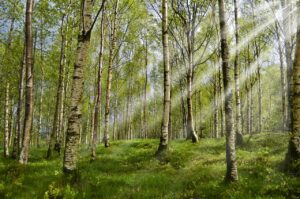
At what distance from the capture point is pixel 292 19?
22.5 metres

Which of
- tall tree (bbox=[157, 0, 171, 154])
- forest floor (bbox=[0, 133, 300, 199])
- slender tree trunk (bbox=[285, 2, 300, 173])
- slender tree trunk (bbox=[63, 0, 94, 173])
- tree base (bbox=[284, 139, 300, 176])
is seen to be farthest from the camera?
tall tree (bbox=[157, 0, 171, 154])

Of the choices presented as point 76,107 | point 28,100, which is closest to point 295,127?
point 76,107

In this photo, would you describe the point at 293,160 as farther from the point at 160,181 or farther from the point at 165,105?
the point at 165,105

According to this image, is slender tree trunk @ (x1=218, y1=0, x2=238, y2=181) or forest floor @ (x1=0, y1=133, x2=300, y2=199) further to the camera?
slender tree trunk @ (x1=218, y1=0, x2=238, y2=181)

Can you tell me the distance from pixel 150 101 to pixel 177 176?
5696 centimetres

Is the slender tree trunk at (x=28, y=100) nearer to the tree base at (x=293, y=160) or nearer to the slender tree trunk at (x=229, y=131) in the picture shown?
the slender tree trunk at (x=229, y=131)

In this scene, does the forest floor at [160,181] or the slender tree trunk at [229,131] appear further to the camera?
the slender tree trunk at [229,131]

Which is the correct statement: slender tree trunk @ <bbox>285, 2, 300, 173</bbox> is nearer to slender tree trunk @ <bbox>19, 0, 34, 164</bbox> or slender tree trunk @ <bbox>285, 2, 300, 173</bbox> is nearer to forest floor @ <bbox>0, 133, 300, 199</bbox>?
forest floor @ <bbox>0, 133, 300, 199</bbox>

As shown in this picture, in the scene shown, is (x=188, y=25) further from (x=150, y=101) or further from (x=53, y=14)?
(x=150, y=101)

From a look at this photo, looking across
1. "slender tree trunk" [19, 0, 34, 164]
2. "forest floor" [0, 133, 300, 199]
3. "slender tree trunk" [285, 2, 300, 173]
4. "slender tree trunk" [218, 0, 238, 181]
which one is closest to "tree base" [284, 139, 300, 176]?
"slender tree trunk" [285, 2, 300, 173]

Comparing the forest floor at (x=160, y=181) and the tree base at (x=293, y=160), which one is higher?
the tree base at (x=293, y=160)

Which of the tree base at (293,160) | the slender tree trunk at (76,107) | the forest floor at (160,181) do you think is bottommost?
the forest floor at (160,181)

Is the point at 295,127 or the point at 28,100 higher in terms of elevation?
the point at 28,100

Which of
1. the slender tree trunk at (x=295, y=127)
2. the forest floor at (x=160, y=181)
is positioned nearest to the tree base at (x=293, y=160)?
the slender tree trunk at (x=295, y=127)
